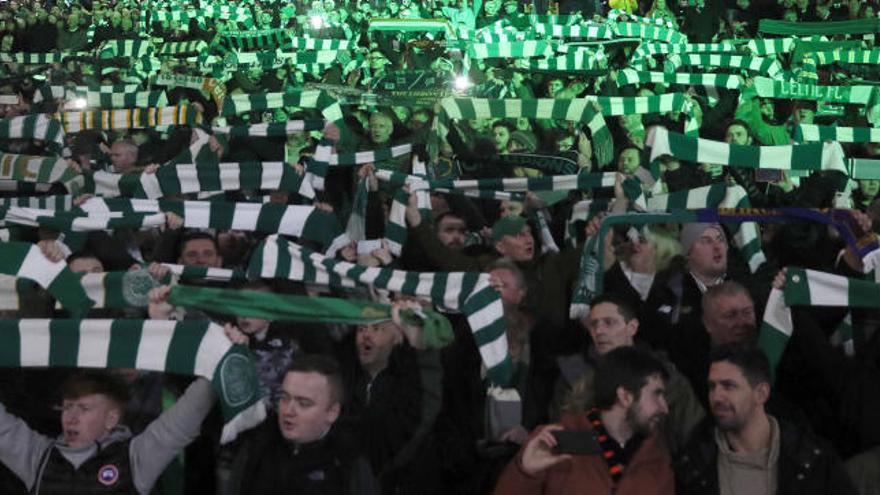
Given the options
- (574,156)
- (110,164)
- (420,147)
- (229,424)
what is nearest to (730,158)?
(574,156)

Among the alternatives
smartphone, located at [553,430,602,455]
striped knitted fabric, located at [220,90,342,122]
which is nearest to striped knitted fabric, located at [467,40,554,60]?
striped knitted fabric, located at [220,90,342,122]

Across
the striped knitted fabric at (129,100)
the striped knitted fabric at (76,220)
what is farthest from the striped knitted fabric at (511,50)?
the striped knitted fabric at (76,220)

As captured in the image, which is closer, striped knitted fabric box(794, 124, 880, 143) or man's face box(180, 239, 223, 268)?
man's face box(180, 239, 223, 268)

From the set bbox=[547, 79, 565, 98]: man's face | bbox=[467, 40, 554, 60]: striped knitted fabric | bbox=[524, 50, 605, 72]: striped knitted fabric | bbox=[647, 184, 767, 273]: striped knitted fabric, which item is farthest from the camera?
bbox=[467, 40, 554, 60]: striped knitted fabric

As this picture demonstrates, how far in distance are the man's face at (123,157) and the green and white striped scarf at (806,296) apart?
5.31 m

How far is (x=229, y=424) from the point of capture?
4438 millimetres

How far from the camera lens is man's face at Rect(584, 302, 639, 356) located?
205 inches

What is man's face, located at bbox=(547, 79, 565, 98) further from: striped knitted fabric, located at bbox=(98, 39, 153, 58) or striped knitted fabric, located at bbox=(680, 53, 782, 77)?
striped knitted fabric, located at bbox=(98, 39, 153, 58)

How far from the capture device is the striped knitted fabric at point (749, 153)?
279 inches

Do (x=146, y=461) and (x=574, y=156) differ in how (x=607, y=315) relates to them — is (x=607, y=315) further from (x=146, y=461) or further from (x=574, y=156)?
(x=574, y=156)

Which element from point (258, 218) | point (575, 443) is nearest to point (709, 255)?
point (258, 218)

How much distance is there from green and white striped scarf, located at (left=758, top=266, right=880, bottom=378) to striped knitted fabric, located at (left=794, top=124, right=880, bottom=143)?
4.23 m

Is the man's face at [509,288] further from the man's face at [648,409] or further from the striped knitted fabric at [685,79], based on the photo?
the striped knitted fabric at [685,79]

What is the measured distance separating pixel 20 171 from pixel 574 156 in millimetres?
3718
